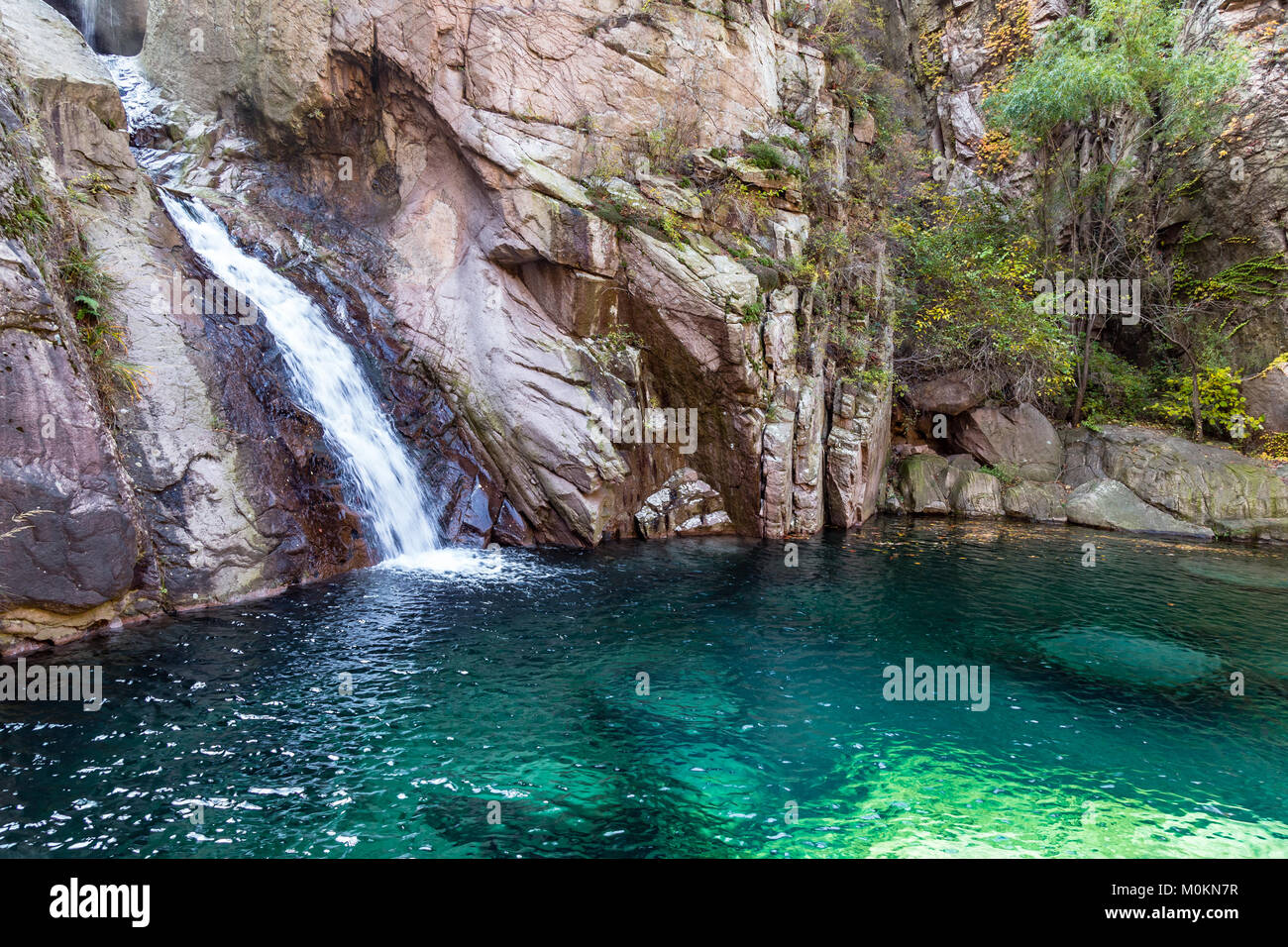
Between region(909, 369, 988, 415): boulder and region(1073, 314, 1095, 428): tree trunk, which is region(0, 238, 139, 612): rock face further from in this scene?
region(1073, 314, 1095, 428): tree trunk

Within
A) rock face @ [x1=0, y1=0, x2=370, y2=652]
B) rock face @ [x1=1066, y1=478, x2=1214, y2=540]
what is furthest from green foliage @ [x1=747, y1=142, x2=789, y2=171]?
rock face @ [x1=0, y1=0, x2=370, y2=652]

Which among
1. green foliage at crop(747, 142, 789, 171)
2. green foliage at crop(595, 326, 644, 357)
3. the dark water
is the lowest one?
the dark water

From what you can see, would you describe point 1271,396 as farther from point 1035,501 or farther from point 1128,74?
point 1128,74

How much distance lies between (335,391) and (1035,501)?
56.8 ft

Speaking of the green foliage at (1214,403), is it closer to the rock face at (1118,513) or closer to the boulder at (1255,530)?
the boulder at (1255,530)

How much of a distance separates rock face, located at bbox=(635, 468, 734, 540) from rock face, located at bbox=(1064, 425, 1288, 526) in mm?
10598

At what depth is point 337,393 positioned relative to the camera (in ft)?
40.8

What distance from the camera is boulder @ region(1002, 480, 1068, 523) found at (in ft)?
58.4

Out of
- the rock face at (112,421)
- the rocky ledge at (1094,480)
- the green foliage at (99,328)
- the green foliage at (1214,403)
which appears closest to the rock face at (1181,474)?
the rocky ledge at (1094,480)

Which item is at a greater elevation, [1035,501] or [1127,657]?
[1035,501]

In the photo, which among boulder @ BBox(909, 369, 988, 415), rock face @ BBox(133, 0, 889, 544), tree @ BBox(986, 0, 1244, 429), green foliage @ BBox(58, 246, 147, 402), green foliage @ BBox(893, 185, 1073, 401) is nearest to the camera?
green foliage @ BBox(58, 246, 147, 402)

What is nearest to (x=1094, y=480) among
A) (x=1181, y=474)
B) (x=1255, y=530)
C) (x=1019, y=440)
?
(x=1181, y=474)
